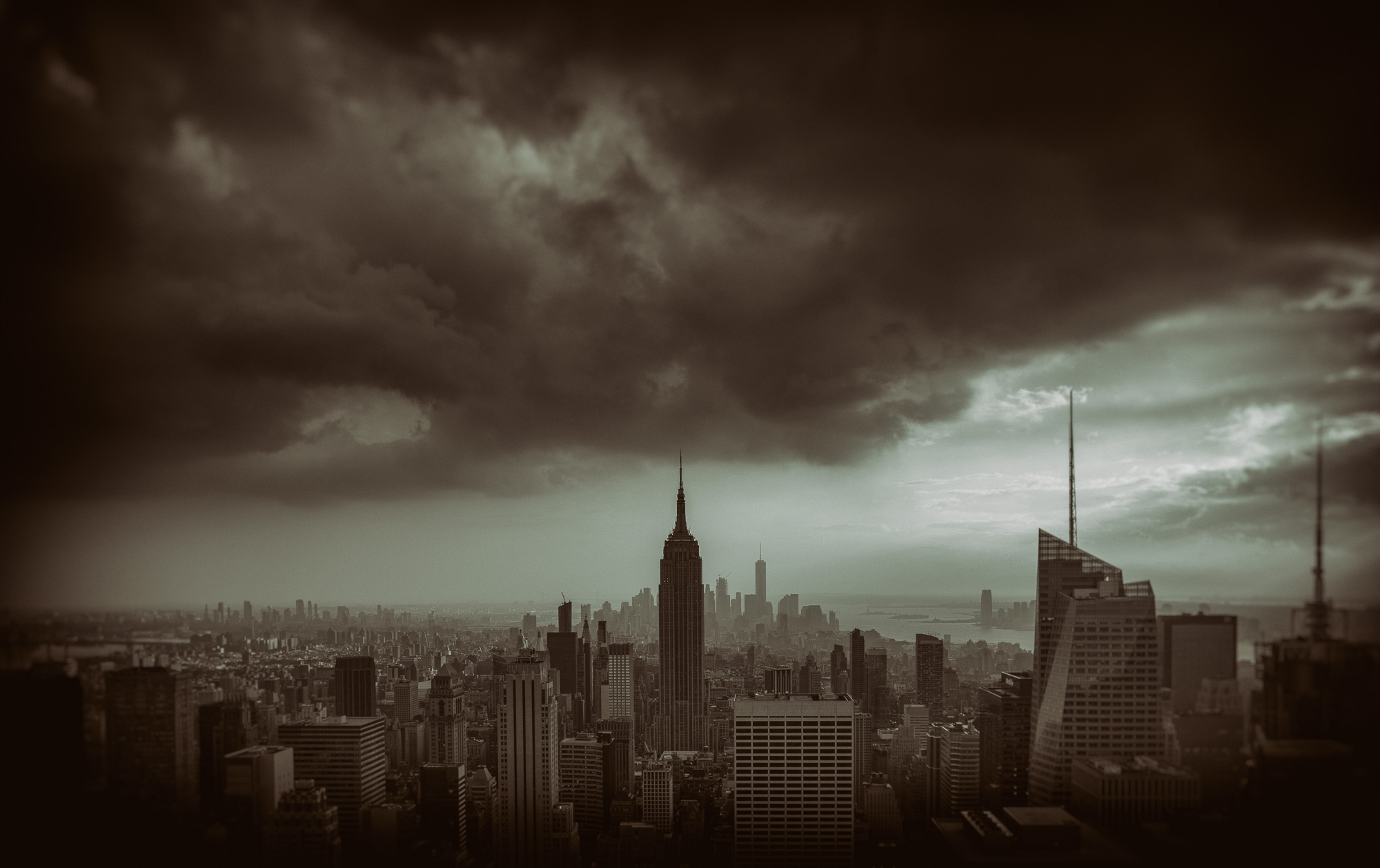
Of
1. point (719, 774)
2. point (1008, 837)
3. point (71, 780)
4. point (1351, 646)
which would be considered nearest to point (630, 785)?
point (719, 774)

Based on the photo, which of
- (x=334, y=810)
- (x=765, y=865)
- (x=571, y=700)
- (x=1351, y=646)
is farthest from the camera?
(x=571, y=700)

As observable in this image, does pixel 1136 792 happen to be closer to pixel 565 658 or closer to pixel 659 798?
pixel 659 798

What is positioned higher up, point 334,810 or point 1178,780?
point 1178,780

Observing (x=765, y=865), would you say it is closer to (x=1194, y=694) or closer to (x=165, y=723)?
(x=1194, y=694)

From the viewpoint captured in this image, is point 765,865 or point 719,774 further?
point 719,774

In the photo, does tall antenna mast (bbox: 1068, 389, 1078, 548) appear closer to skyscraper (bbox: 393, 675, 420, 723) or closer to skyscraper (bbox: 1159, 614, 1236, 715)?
skyscraper (bbox: 1159, 614, 1236, 715)

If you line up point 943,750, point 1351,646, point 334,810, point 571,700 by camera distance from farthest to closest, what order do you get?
point 571,700 → point 943,750 → point 334,810 → point 1351,646
